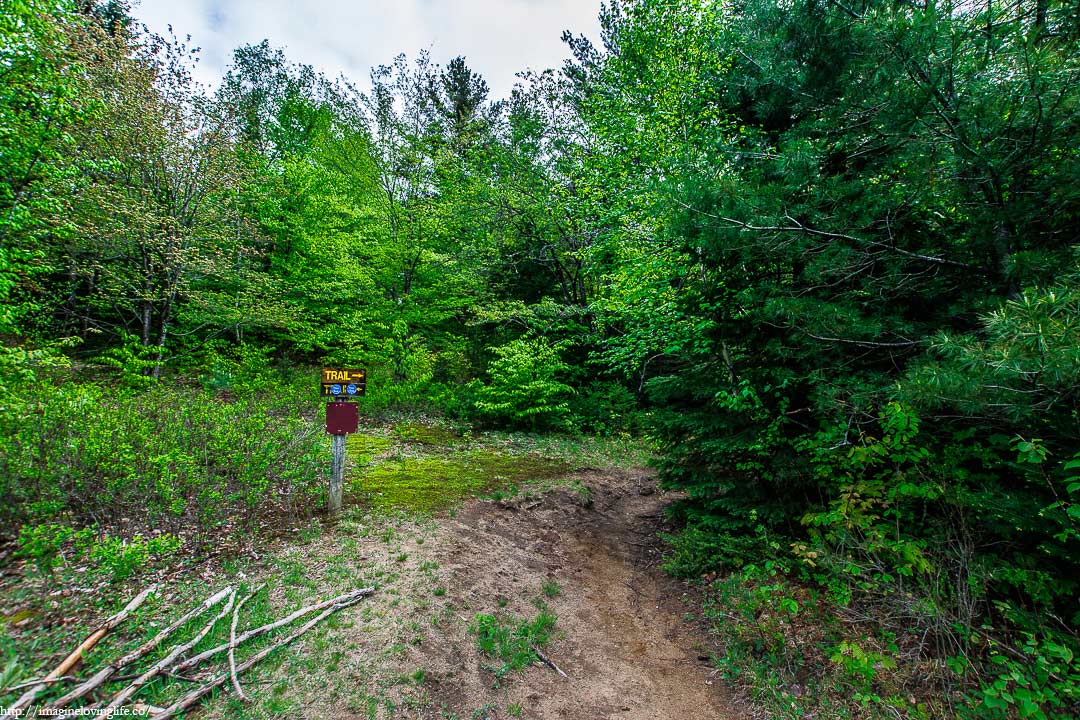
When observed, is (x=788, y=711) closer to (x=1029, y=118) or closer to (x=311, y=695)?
(x=311, y=695)

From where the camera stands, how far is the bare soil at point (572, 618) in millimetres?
3133

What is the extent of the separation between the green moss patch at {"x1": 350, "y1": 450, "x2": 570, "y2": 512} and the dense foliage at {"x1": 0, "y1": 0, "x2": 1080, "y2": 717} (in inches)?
43.0

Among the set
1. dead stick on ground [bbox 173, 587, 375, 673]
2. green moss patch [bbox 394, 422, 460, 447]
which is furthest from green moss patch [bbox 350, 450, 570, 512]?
dead stick on ground [bbox 173, 587, 375, 673]

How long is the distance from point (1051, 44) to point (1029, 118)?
16.1 inches

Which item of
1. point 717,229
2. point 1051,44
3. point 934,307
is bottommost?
point 934,307

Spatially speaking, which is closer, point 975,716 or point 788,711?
point 975,716

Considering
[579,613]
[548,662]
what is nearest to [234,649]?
[548,662]

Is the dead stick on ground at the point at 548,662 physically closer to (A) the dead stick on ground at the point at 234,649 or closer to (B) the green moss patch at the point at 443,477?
(A) the dead stick on ground at the point at 234,649

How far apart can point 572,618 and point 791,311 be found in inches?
140

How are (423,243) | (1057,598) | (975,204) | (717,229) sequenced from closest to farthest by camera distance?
(1057,598), (975,204), (717,229), (423,243)

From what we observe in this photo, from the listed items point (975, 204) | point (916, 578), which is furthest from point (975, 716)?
point (975, 204)

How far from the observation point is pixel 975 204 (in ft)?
10.1

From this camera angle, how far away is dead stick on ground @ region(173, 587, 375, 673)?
2.71 meters

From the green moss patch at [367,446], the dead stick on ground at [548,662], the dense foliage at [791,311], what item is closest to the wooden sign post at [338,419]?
the dense foliage at [791,311]
